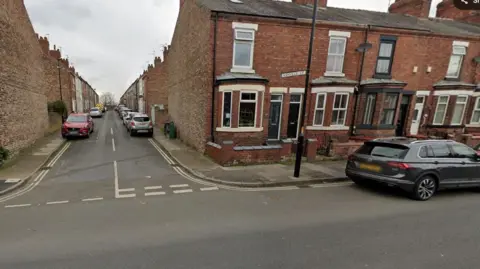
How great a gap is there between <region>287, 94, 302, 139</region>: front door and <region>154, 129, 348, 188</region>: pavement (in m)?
2.60

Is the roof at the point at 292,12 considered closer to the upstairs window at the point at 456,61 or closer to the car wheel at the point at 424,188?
the upstairs window at the point at 456,61

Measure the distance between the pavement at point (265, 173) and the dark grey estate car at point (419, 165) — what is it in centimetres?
145

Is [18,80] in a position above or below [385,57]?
below

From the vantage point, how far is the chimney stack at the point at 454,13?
1917 cm

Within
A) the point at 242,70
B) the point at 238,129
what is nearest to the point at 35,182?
the point at 238,129

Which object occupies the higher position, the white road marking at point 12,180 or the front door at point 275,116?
the front door at point 275,116

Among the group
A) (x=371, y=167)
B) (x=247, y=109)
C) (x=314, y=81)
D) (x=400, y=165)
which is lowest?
(x=371, y=167)

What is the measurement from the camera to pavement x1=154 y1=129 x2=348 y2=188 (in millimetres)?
7594

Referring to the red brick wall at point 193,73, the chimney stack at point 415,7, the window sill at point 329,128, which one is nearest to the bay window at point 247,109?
the red brick wall at point 193,73

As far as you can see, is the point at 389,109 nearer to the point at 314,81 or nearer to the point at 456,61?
the point at 314,81

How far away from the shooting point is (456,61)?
14.9m

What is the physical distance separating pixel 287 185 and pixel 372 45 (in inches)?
389

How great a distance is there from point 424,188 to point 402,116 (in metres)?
9.70

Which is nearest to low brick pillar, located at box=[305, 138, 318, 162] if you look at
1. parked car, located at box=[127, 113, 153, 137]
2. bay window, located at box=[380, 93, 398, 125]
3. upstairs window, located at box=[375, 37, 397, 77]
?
bay window, located at box=[380, 93, 398, 125]
